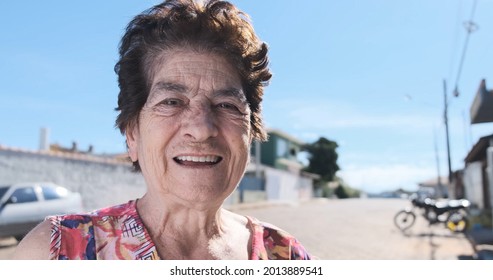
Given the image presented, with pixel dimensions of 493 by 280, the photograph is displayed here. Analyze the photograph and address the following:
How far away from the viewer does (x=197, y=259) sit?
1.26 metres

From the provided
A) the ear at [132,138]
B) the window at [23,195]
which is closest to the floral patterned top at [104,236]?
the ear at [132,138]

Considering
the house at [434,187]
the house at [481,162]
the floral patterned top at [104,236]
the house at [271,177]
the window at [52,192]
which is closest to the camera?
the floral patterned top at [104,236]

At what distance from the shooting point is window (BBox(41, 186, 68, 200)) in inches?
213

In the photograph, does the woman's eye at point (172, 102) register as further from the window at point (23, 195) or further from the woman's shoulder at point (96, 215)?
the window at point (23, 195)

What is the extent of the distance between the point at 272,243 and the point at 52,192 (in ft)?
15.5

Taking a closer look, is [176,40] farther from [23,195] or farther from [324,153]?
[23,195]

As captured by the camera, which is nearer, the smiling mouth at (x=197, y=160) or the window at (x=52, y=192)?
the smiling mouth at (x=197, y=160)

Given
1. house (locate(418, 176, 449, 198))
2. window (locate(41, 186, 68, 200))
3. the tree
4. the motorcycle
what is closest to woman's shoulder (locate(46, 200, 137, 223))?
the tree

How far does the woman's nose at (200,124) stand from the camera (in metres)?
1.08

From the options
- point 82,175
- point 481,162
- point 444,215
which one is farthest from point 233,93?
point 481,162

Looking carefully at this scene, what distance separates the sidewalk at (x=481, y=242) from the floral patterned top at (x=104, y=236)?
3.44m

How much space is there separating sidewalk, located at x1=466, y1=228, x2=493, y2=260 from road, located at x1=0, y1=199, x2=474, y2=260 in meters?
0.08
